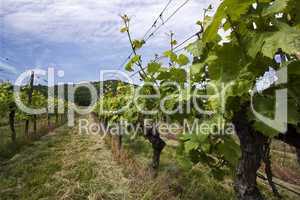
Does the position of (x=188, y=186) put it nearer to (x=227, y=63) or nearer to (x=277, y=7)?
(x=227, y=63)

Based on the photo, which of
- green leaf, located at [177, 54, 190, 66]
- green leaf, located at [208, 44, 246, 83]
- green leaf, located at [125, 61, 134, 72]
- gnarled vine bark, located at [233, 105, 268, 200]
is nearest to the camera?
green leaf, located at [208, 44, 246, 83]

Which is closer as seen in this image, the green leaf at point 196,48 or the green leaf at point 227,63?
the green leaf at point 227,63

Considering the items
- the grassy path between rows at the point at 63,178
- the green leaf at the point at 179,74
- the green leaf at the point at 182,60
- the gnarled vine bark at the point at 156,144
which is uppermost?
the green leaf at the point at 182,60

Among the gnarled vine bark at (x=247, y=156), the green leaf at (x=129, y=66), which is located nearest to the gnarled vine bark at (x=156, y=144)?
the green leaf at (x=129, y=66)

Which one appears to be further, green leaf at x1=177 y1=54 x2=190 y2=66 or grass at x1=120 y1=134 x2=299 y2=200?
grass at x1=120 y1=134 x2=299 y2=200

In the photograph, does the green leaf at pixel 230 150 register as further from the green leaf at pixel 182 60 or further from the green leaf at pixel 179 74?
the green leaf at pixel 182 60

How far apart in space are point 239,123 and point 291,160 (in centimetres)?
1035

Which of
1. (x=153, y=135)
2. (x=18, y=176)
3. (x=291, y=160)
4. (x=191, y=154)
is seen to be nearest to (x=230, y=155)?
(x=191, y=154)

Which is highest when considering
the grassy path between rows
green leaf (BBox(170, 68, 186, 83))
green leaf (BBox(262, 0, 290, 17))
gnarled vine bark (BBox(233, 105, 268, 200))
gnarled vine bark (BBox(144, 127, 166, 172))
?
green leaf (BBox(262, 0, 290, 17))

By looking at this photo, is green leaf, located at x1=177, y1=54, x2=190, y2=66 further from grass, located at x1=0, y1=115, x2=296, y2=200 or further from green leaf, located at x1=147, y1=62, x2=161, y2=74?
grass, located at x1=0, y1=115, x2=296, y2=200

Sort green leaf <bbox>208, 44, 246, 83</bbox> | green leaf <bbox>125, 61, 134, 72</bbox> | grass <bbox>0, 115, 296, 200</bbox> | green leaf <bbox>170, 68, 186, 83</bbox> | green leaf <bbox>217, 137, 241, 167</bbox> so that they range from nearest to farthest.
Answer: green leaf <bbox>208, 44, 246, 83</bbox> → green leaf <bbox>217, 137, 241, 167</bbox> → green leaf <bbox>170, 68, 186, 83</bbox> → green leaf <bbox>125, 61, 134, 72</bbox> → grass <bbox>0, 115, 296, 200</bbox>

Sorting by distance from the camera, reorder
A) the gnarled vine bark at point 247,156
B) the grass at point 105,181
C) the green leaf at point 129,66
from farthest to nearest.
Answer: the grass at point 105,181 → the green leaf at point 129,66 → the gnarled vine bark at point 247,156

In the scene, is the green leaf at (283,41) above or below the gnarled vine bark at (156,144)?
above

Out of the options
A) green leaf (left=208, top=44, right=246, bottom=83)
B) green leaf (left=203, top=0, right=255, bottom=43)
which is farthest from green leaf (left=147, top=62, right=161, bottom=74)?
green leaf (left=203, top=0, right=255, bottom=43)
